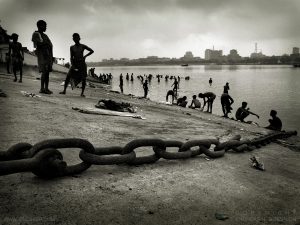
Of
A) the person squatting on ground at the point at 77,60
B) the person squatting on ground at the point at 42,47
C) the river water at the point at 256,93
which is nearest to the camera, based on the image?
the person squatting on ground at the point at 42,47

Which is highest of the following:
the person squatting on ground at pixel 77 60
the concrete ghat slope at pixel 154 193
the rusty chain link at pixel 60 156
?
the person squatting on ground at pixel 77 60

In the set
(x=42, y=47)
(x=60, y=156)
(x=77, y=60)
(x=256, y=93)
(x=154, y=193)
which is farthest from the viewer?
(x=256, y=93)

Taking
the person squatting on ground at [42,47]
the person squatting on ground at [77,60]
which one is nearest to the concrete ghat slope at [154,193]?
the person squatting on ground at [42,47]

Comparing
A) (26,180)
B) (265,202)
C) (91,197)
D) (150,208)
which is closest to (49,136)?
(26,180)

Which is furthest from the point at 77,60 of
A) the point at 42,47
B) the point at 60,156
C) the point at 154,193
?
the point at 154,193

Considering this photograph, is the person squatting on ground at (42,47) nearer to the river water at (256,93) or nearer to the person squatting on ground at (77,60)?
the person squatting on ground at (77,60)

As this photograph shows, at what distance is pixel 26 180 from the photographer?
2227mm

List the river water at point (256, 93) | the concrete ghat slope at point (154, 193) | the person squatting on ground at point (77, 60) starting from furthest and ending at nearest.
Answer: the river water at point (256, 93), the person squatting on ground at point (77, 60), the concrete ghat slope at point (154, 193)

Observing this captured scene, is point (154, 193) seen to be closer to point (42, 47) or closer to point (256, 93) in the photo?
point (42, 47)

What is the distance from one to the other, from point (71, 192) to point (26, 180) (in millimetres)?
382

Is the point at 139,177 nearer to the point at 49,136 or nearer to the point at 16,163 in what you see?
the point at 16,163

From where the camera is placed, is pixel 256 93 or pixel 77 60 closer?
pixel 77 60

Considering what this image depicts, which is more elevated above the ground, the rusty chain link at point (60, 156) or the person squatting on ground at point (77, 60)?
the person squatting on ground at point (77, 60)

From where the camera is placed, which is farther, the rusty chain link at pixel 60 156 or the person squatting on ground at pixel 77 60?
the person squatting on ground at pixel 77 60
